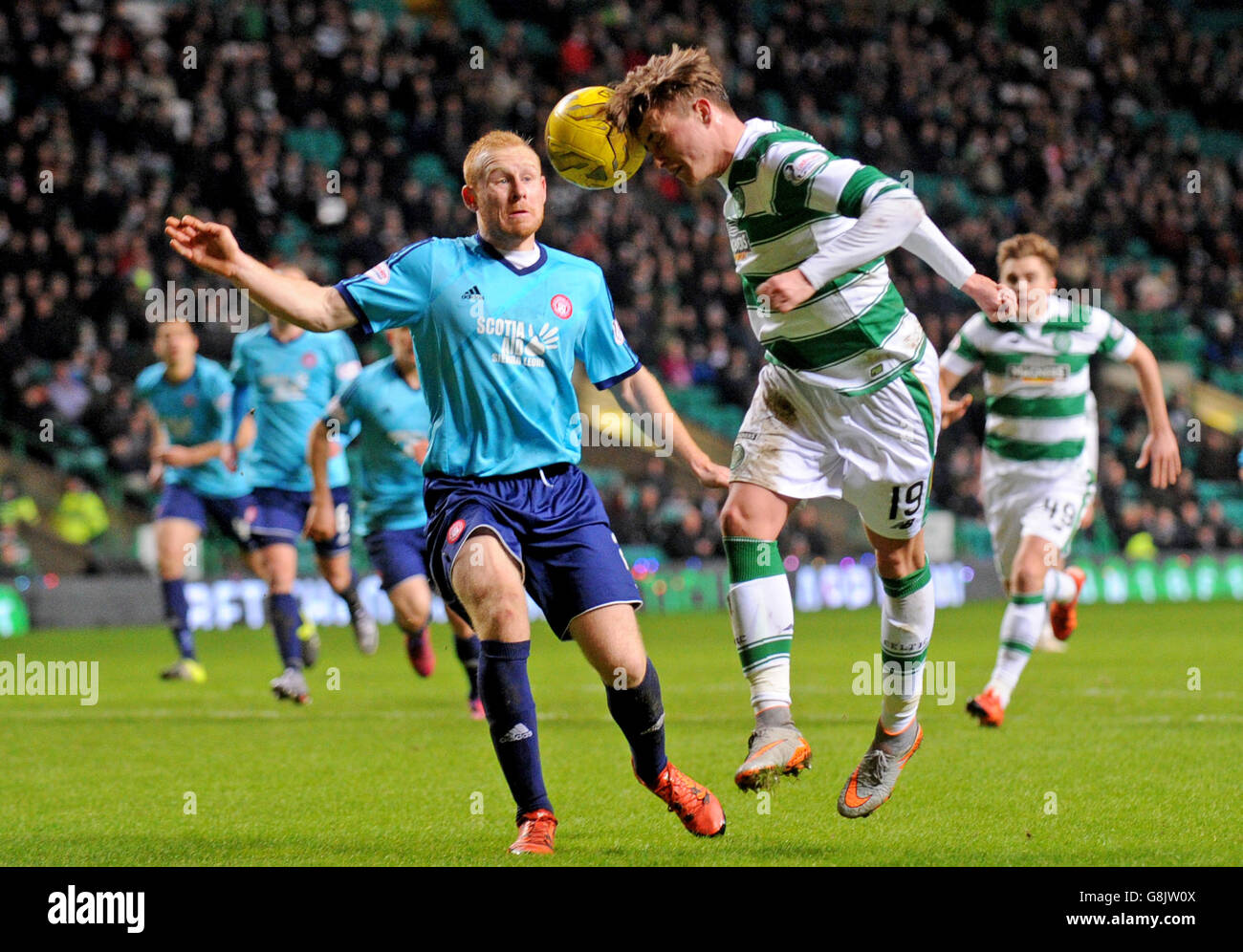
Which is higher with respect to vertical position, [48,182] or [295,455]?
[48,182]

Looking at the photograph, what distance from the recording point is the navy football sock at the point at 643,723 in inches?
204

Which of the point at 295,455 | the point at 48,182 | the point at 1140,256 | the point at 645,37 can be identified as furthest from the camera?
the point at 1140,256

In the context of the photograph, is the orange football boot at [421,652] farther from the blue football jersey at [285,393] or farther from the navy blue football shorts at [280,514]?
the blue football jersey at [285,393]

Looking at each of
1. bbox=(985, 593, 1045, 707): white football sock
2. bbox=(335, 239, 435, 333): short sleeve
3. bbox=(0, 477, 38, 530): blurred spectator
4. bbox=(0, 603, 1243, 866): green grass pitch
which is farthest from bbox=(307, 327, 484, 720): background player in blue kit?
bbox=(0, 477, 38, 530): blurred spectator

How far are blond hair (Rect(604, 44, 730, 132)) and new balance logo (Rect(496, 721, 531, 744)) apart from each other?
6.22 ft

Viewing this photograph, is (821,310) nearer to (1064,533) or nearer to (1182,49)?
(1064,533)

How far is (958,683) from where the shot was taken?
10.9 metres

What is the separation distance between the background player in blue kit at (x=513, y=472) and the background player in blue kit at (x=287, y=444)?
5.08m

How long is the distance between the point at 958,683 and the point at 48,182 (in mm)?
12625

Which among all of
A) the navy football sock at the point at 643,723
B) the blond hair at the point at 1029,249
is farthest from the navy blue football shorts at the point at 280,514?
the navy football sock at the point at 643,723

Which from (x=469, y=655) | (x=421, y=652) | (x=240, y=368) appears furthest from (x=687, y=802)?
(x=240, y=368)

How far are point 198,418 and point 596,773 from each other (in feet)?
18.1
